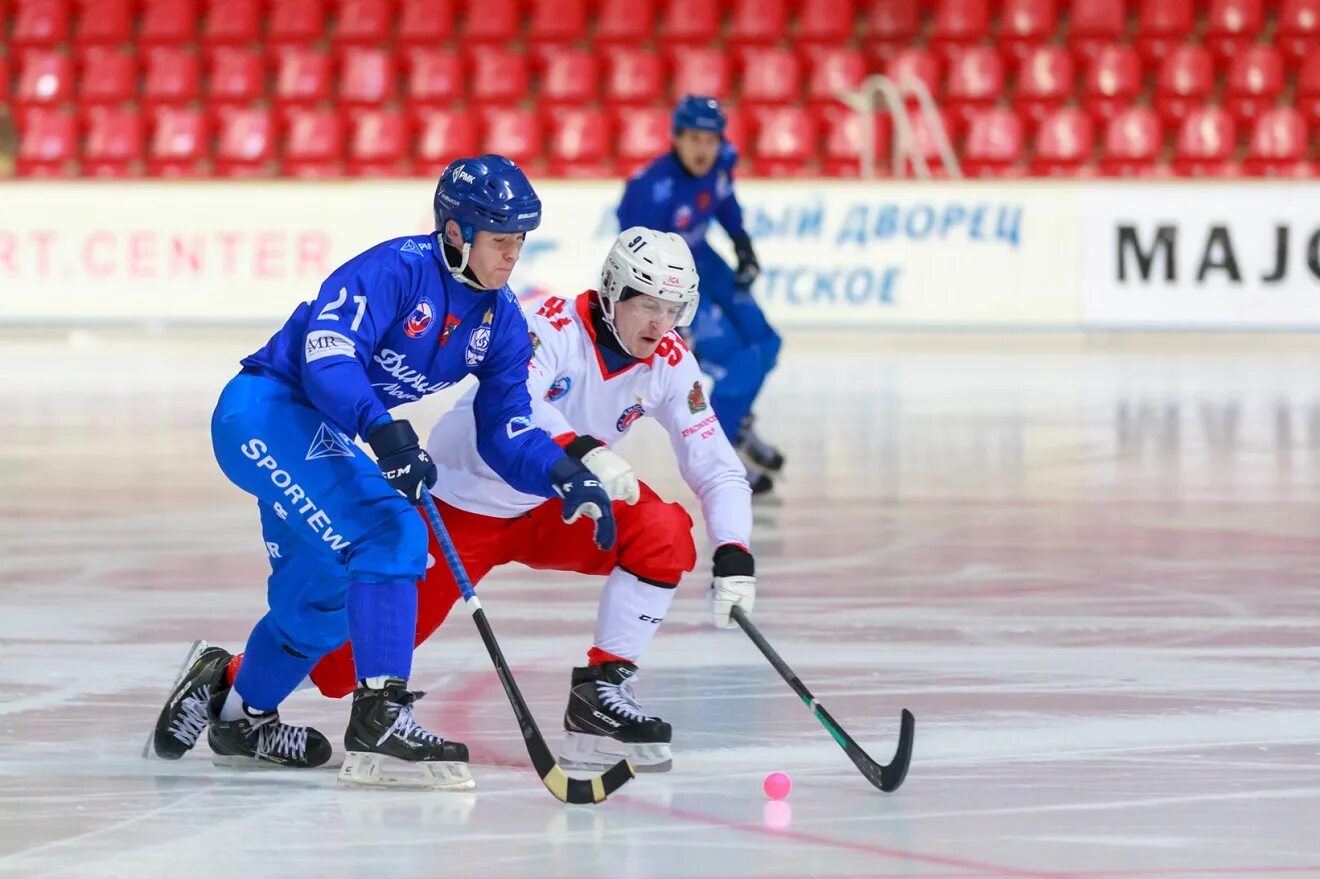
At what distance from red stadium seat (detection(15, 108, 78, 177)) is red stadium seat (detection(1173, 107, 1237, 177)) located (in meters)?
9.32

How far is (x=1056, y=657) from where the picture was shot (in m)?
5.67

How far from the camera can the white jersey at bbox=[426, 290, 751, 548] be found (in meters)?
4.86

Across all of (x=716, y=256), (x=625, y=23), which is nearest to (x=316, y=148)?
(x=625, y=23)

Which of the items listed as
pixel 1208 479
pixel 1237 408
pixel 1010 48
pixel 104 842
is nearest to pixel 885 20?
pixel 1010 48

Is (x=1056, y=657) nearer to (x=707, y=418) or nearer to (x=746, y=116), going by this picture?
(x=707, y=418)

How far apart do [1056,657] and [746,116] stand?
1226cm

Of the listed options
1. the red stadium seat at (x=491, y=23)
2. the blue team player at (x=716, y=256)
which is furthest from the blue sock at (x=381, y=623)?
the red stadium seat at (x=491, y=23)

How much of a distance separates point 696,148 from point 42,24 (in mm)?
11783

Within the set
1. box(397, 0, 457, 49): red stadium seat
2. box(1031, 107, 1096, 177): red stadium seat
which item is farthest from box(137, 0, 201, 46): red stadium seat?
box(1031, 107, 1096, 177): red stadium seat

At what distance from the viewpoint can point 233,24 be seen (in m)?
18.5

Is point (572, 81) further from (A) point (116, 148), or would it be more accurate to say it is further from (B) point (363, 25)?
(A) point (116, 148)

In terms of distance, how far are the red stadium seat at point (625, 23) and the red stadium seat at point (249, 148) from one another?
296 cm

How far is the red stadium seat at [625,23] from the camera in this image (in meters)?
18.2

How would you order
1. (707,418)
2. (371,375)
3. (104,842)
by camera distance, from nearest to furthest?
1. (104,842)
2. (371,375)
3. (707,418)
